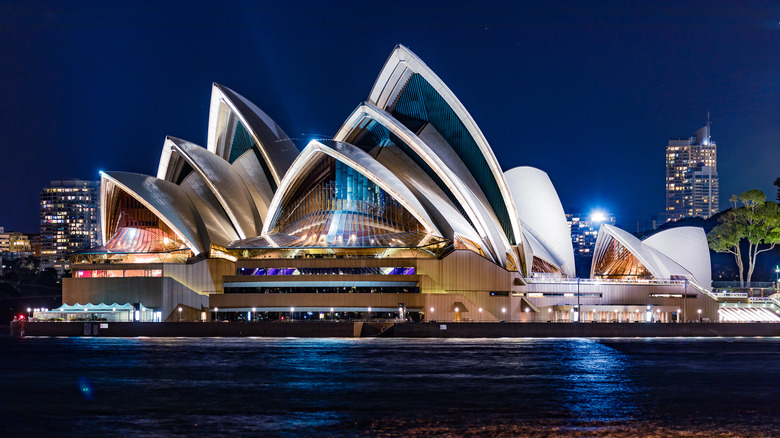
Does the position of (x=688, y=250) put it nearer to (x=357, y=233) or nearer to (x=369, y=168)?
(x=357, y=233)

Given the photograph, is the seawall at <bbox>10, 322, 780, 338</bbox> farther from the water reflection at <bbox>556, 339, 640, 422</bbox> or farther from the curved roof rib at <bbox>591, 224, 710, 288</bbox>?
the water reflection at <bbox>556, 339, 640, 422</bbox>

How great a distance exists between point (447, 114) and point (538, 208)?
14.5m

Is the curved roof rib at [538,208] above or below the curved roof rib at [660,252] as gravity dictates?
above

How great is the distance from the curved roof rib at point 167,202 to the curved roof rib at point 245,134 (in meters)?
6.66

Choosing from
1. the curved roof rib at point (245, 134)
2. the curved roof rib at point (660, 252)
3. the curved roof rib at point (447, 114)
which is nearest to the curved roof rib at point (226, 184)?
the curved roof rib at point (245, 134)

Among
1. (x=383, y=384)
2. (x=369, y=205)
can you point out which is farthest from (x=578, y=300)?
(x=383, y=384)

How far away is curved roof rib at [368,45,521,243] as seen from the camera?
77562 mm

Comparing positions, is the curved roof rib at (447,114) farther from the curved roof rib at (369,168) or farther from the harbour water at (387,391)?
the harbour water at (387,391)

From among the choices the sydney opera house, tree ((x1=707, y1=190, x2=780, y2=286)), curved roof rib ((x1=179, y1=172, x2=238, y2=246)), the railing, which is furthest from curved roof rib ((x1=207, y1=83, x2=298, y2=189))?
tree ((x1=707, y1=190, x2=780, y2=286))

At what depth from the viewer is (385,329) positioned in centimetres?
7469

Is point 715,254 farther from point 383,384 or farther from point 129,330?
point 383,384

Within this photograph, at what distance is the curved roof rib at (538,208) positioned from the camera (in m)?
88.6

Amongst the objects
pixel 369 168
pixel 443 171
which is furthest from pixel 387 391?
pixel 443 171

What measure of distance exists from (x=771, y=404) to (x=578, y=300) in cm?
4651
